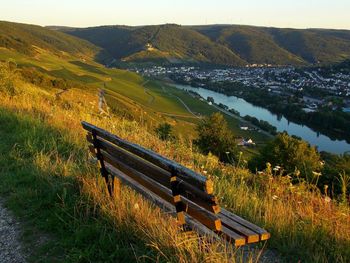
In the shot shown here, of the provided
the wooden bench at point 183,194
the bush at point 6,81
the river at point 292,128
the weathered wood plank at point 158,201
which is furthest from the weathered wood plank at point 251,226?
the river at point 292,128

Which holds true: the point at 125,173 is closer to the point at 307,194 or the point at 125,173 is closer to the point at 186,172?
the point at 186,172

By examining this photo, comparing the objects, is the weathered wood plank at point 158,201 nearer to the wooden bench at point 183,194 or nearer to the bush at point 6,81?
the wooden bench at point 183,194

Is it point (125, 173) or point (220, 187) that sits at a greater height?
point (125, 173)

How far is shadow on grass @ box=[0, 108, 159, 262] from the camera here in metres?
3.62

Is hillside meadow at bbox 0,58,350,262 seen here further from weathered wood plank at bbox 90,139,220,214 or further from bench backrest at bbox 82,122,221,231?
weathered wood plank at bbox 90,139,220,214

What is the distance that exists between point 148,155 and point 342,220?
6.71 feet

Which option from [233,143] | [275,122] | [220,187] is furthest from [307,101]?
[220,187]

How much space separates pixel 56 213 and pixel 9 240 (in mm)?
510

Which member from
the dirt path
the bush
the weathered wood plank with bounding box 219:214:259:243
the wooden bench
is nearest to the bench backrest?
the wooden bench

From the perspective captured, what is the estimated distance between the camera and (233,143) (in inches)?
1314

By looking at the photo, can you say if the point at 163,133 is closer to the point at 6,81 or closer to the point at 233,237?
the point at 6,81

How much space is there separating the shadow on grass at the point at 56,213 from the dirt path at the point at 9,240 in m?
0.09

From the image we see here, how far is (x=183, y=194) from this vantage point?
3.31 metres

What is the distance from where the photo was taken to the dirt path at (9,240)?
12.3 feet
